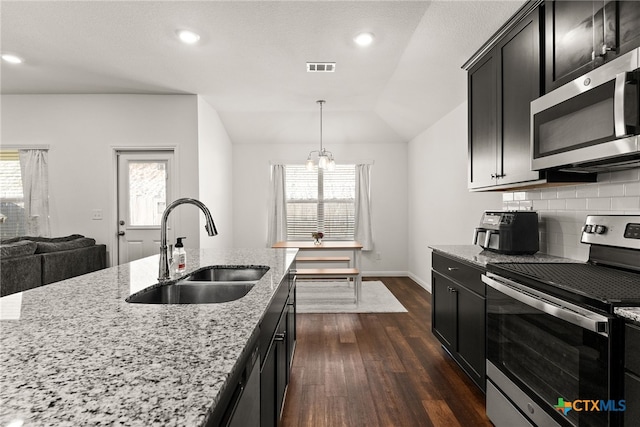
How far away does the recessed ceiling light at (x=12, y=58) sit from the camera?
139 inches

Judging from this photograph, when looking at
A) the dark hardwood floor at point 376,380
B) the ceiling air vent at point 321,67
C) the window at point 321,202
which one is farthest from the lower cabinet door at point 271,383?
the window at point 321,202

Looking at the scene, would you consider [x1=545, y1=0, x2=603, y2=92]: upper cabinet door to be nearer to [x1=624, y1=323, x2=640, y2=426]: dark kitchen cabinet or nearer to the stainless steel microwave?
the stainless steel microwave

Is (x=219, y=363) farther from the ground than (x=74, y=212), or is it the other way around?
(x=74, y=212)

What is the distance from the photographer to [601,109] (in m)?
1.53

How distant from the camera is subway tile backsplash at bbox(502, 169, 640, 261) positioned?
1851 mm

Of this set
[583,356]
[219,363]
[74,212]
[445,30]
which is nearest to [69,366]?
[219,363]

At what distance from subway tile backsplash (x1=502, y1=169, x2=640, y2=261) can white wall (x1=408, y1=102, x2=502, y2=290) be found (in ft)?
2.19

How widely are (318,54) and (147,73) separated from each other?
1.90 m

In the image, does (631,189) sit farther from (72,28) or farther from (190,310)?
(72,28)

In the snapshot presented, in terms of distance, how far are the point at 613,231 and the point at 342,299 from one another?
344 cm

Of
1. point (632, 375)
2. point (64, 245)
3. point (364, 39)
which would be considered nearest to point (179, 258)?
point (632, 375)

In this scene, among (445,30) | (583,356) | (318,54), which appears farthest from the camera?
(318,54)

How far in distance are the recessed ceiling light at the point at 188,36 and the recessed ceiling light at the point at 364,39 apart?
1.38 meters

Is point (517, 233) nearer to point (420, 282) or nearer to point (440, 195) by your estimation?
point (440, 195)
